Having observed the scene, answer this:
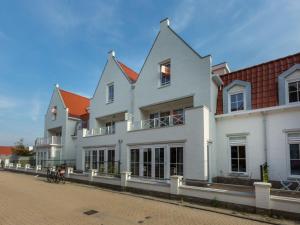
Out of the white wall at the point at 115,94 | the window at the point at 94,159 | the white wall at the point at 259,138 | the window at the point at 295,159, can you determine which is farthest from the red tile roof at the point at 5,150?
the window at the point at 295,159

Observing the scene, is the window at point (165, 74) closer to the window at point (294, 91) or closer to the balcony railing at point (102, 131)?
the balcony railing at point (102, 131)

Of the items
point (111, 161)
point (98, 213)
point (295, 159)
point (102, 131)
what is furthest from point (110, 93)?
point (295, 159)

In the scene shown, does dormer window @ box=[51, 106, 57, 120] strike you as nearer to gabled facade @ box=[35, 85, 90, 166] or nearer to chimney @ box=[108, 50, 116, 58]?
gabled facade @ box=[35, 85, 90, 166]

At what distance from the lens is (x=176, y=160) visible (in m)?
14.5

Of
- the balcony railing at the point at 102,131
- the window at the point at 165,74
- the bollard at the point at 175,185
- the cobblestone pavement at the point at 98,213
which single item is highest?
the window at the point at 165,74

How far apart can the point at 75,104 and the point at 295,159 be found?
85.3ft

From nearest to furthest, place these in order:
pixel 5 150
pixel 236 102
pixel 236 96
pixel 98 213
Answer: pixel 98 213 → pixel 236 102 → pixel 236 96 → pixel 5 150

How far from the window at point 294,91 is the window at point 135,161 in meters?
9.50

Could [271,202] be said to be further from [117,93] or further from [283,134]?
[117,93]

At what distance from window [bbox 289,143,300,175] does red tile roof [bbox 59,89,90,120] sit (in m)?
21.4

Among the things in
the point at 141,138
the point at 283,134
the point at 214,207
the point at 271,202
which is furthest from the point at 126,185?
the point at 283,134

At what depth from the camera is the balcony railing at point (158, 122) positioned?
625 inches

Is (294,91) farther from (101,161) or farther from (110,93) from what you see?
(110,93)

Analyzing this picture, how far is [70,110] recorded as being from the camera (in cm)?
3031
